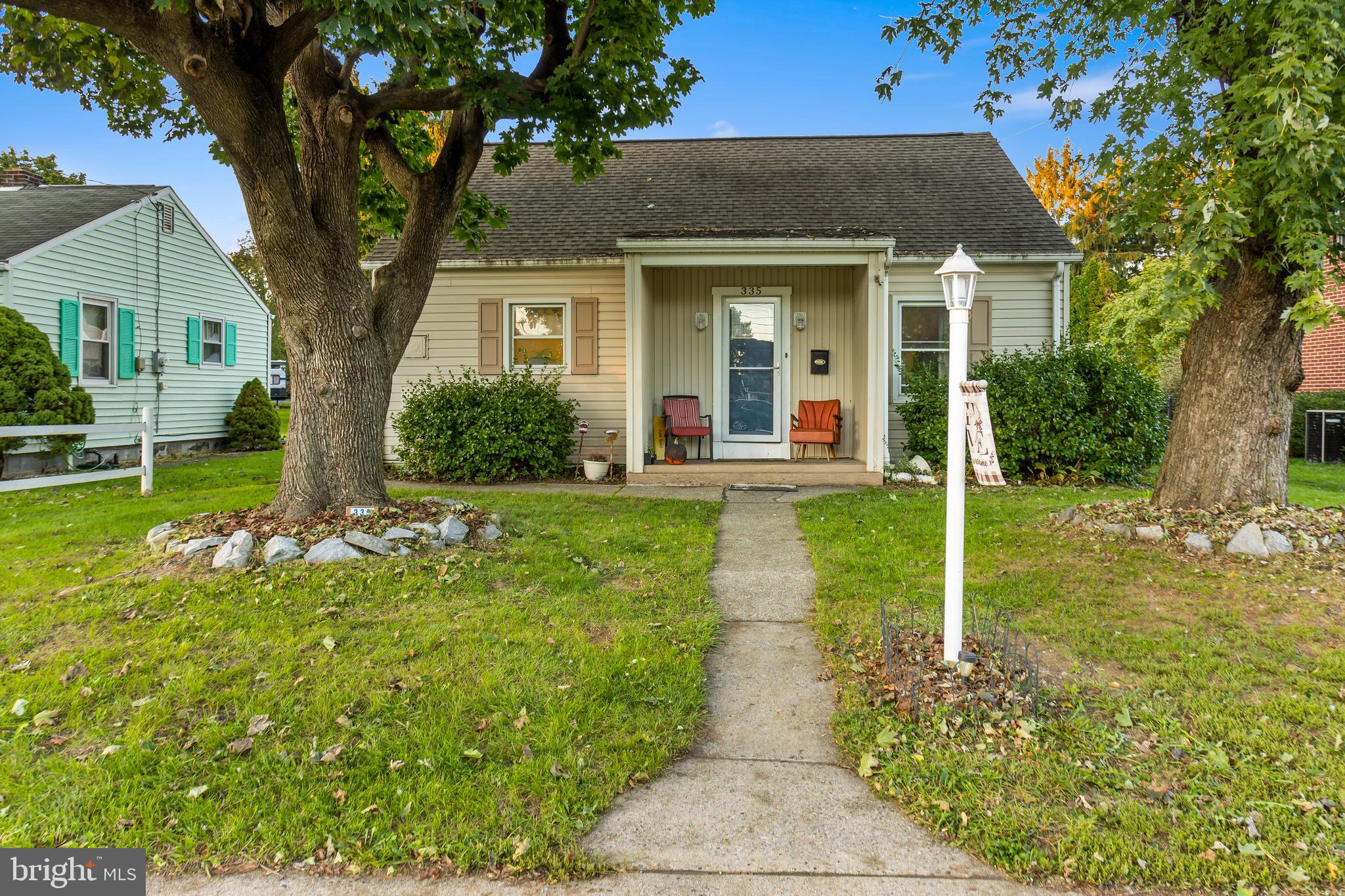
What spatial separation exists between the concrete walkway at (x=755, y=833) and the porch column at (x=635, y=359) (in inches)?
221

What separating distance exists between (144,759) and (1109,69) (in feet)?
26.9

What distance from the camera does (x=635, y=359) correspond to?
8664 mm

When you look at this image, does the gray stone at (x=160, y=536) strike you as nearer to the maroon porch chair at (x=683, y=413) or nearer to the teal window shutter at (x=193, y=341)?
the maroon porch chair at (x=683, y=413)

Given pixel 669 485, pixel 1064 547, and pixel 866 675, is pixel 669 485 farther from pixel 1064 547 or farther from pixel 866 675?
pixel 866 675

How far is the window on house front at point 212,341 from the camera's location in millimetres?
14133

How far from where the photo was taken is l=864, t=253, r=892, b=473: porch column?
851cm

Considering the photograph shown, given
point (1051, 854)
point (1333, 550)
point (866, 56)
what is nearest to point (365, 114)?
point (866, 56)

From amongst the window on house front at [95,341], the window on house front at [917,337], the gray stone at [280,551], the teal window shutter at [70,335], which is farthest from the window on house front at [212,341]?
the window on house front at [917,337]

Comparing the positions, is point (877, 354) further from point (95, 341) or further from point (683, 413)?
point (95, 341)

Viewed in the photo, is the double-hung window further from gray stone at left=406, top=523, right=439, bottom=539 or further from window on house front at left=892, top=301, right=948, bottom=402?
gray stone at left=406, top=523, right=439, bottom=539

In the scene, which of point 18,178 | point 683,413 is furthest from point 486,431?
point 18,178

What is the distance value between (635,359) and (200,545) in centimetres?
509

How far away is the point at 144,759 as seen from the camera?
8.53ft

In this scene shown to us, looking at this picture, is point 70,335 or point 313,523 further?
point 70,335
